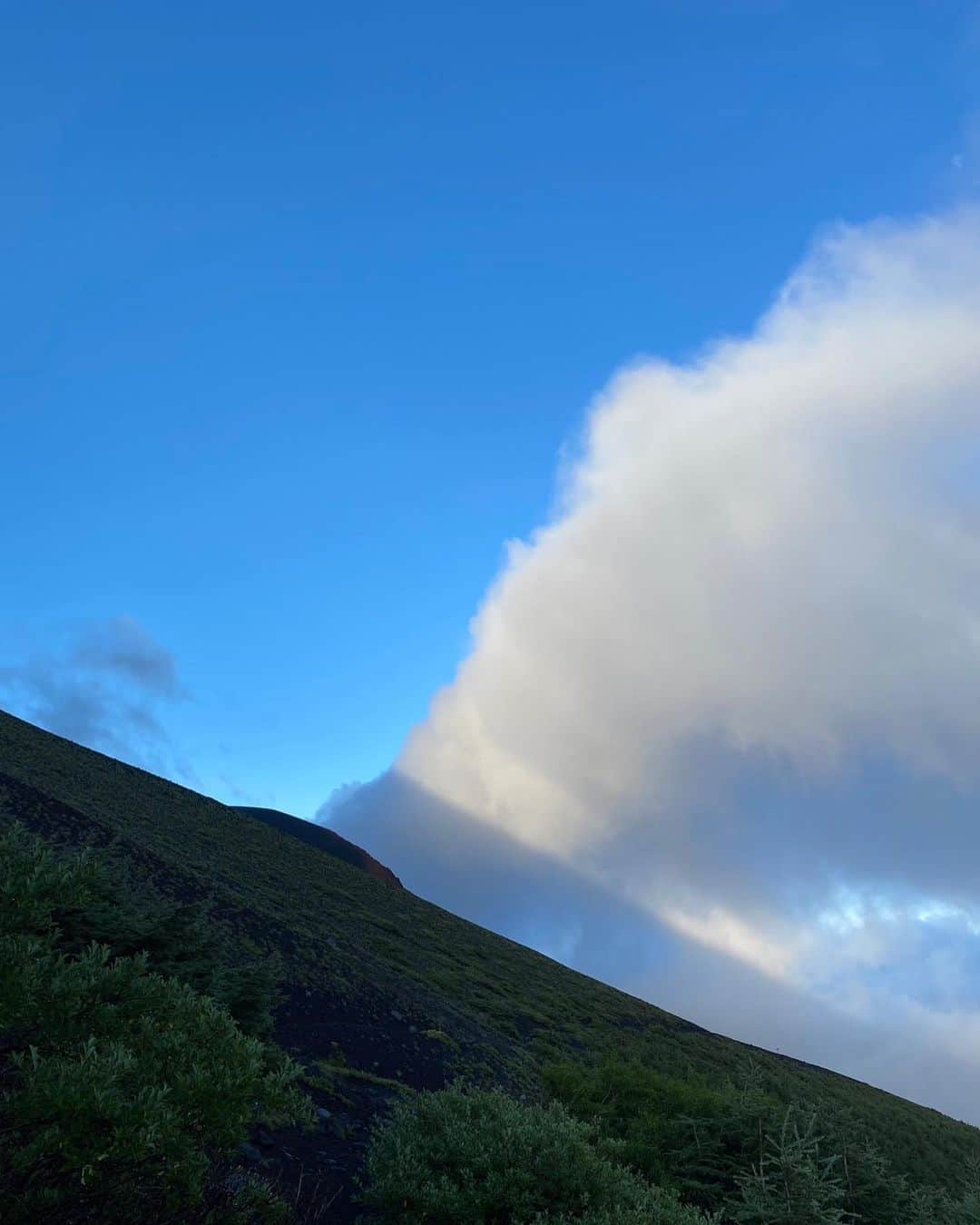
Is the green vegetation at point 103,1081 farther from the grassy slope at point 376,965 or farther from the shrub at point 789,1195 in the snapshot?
the grassy slope at point 376,965

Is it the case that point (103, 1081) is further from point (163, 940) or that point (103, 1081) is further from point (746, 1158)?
point (746, 1158)

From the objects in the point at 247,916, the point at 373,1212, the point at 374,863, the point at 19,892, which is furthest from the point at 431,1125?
the point at 374,863

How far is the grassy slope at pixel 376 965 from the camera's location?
27453 mm

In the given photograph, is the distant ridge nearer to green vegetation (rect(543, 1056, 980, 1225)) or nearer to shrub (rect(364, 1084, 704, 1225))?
green vegetation (rect(543, 1056, 980, 1225))

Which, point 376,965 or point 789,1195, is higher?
point 789,1195

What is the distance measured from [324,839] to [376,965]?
69837 mm

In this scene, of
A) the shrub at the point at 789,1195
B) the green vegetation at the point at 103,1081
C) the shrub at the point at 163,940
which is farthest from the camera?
the shrub at the point at 789,1195

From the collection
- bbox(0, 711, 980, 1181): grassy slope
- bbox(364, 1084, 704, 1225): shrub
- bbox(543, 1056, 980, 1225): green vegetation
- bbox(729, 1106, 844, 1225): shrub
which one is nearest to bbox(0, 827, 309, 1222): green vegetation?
bbox(364, 1084, 704, 1225): shrub

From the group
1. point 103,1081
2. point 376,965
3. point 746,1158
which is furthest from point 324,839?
point 103,1081

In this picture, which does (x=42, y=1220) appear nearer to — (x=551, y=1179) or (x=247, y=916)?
(x=551, y=1179)

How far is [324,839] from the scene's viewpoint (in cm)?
10238

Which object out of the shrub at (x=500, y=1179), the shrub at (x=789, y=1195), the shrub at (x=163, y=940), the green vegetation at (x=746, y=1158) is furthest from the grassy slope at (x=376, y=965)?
the shrub at (x=789, y=1195)

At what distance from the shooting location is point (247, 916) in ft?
107

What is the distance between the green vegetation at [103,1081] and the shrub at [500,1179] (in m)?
3.58
